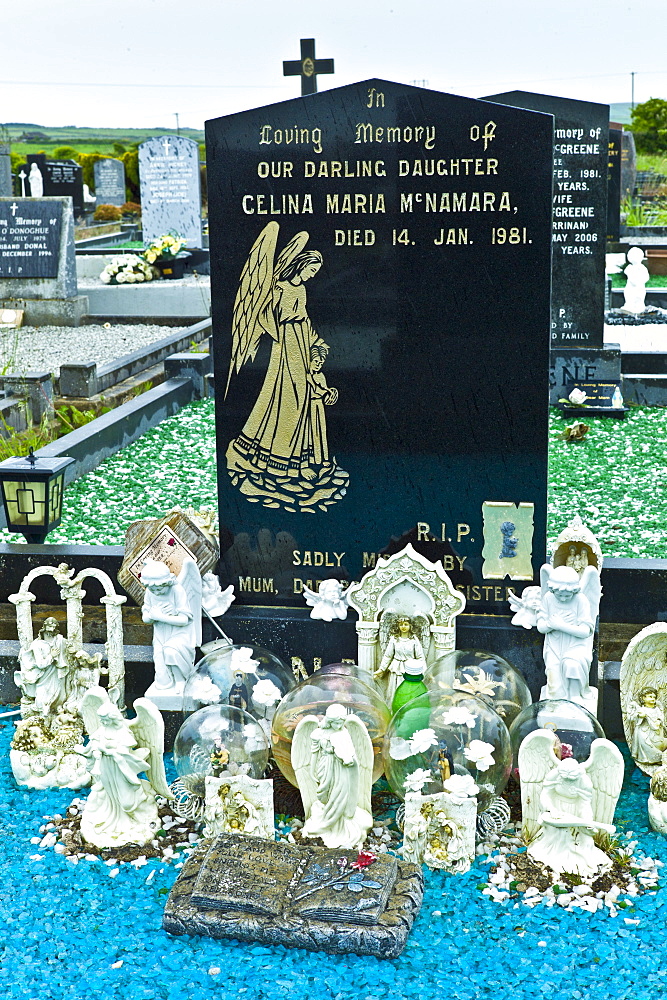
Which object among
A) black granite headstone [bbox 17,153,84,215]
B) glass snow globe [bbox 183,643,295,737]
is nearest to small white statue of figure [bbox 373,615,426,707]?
glass snow globe [bbox 183,643,295,737]

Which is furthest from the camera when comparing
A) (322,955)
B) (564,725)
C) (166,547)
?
(166,547)

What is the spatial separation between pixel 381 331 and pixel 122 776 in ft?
8.51

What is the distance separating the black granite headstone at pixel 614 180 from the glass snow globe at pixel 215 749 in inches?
615

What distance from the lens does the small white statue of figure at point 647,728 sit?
5219mm

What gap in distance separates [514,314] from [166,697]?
2.65m

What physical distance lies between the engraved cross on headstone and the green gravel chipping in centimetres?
335

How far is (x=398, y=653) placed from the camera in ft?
18.3

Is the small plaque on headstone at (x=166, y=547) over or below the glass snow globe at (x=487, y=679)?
over

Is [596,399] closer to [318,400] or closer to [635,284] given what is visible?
[635,284]

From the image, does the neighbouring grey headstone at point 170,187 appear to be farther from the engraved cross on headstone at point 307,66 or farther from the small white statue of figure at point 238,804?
the small white statue of figure at point 238,804

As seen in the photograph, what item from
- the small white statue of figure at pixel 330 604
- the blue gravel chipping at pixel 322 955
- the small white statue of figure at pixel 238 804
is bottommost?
the blue gravel chipping at pixel 322 955

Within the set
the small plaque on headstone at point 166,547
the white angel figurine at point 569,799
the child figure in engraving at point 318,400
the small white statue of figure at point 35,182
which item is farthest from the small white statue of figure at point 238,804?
the small white statue of figure at point 35,182

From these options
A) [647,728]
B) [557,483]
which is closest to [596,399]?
[557,483]

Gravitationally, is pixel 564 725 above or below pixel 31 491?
below
